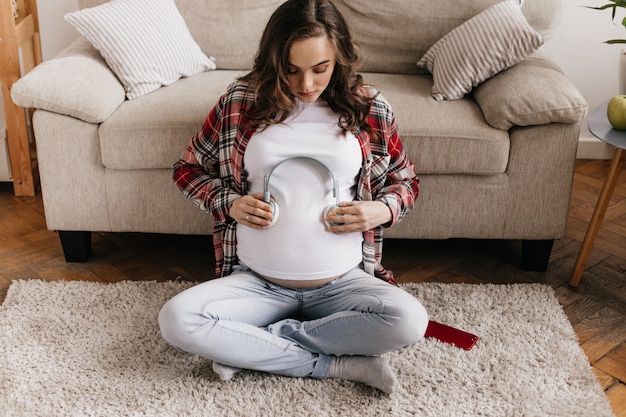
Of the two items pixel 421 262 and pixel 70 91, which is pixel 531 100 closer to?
pixel 421 262

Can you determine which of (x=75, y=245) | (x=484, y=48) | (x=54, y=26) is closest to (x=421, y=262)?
(x=484, y=48)

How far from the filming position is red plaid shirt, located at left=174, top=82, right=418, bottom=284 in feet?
5.43

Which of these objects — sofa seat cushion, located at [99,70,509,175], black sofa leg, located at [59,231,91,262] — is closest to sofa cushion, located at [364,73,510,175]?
sofa seat cushion, located at [99,70,509,175]

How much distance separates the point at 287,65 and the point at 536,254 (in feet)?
3.31

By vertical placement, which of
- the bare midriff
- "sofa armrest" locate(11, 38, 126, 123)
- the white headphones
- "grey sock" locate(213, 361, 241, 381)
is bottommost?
"grey sock" locate(213, 361, 241, 381)

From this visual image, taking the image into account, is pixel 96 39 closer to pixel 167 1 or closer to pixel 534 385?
pixel 167 1

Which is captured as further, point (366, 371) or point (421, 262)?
point (421, 262)

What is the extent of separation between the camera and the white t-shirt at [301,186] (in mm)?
1578

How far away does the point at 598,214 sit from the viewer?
1971 mm

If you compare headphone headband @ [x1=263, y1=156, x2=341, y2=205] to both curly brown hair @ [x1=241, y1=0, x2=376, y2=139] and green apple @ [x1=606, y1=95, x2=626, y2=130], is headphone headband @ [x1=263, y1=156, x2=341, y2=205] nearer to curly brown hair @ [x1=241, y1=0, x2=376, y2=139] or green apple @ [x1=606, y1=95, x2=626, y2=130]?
curly brown hair @ [x1=241, y1=0, x2=376, y2=139]

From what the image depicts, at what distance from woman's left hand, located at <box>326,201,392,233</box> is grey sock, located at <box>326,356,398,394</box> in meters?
0.28

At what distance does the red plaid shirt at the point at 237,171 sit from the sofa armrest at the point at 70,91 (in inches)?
14.3

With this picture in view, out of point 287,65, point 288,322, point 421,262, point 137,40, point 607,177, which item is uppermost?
point 287,65

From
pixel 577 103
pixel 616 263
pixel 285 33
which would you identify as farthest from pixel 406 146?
pixel 616 263
